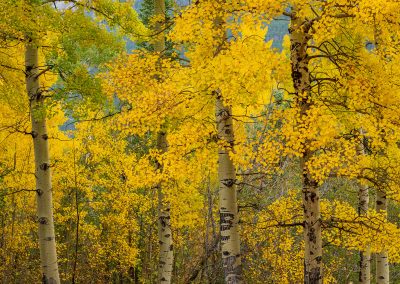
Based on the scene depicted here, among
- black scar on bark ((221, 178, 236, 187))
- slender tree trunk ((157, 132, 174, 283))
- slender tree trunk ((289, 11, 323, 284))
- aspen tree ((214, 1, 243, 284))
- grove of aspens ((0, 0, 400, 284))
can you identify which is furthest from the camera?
slender tree trunk ((157, 132, 174, 283))

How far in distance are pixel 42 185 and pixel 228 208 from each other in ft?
9.35

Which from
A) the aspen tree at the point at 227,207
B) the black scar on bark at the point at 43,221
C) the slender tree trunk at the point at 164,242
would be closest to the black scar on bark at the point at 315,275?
the aspen tree at the point at 227,207

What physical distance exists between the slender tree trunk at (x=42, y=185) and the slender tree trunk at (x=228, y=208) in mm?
2581

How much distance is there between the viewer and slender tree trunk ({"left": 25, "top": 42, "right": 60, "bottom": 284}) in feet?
21.3

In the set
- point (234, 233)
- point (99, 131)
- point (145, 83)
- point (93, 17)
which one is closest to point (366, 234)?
point (234, 233)

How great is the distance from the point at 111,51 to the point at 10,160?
249 inches

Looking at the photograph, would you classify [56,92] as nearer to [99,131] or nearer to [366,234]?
[366,234]

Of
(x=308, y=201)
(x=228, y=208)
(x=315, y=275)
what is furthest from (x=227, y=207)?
(x=315, y=275)

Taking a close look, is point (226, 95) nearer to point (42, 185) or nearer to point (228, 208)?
point (228, 208)

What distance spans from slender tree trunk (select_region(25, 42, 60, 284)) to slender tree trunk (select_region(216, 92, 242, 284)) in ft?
8.47

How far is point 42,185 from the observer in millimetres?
6586

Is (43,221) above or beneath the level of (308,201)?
beneath

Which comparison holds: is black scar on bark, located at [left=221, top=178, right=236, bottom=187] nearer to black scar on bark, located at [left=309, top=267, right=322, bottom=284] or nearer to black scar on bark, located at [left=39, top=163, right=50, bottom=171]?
black scar on bark, located at [left=309, top=267, right=322, bottom=284]

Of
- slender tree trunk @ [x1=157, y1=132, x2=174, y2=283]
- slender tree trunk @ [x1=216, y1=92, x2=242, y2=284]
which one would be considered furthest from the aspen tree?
slender tree trunk @ [x1=157, y1=132, x2=174, y2=283]
